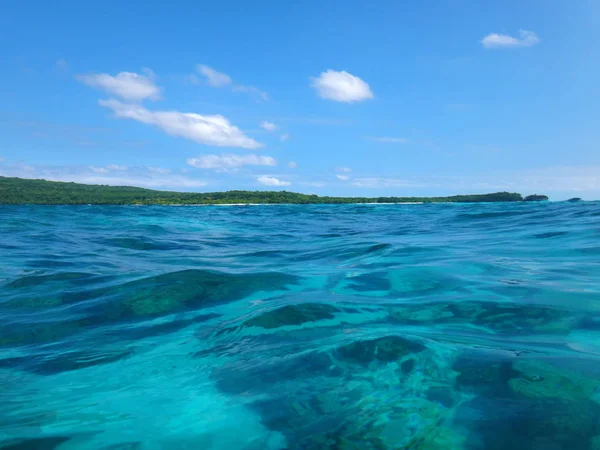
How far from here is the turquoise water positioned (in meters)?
2.26

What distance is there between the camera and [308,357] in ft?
10.2

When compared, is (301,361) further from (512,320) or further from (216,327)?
(512,320)

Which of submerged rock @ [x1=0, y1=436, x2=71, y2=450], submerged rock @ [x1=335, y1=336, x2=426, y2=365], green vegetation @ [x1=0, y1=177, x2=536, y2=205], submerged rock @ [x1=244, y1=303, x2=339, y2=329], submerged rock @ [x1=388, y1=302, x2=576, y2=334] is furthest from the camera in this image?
green vegetation @ [x1=0, y1=177, x2=536, y2=205]

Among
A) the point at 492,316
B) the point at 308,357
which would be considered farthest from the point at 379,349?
the point at 492,316

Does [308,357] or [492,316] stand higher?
[492,316]

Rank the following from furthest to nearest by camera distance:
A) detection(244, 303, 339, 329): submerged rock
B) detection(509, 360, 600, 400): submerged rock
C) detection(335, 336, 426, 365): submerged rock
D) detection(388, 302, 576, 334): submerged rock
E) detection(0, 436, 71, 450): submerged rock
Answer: detection(244, 303, 339, 329): submerged rock → detection(388, 302, 576, 334): submerged rock → detection(335, 336, 426, 365): submerged rock → detection(509, 360, 600, 400): submerged rock → detection(0, 436, 71, 450): submerged rock

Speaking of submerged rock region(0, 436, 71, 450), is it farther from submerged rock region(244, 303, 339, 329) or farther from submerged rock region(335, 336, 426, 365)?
submerged rock region(244, 303, 339, 329)

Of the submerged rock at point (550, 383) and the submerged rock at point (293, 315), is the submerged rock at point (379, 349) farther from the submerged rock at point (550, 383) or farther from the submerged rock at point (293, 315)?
the submerged rock at point (293, 315)

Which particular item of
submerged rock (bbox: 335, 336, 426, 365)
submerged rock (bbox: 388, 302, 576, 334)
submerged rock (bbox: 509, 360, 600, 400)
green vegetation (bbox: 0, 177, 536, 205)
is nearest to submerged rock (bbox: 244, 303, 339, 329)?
submerged rock (bbox: 388, 302, 576, 334)

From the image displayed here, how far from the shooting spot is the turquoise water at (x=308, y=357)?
7.40ft

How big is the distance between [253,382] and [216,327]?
1.37 metres

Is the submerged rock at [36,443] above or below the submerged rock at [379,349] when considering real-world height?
below

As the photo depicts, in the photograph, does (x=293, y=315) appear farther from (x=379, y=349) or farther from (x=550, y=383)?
(x=550, y=383)

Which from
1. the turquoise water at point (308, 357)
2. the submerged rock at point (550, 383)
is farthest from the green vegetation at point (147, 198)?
the submerged rock at point (550, 383)
